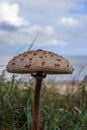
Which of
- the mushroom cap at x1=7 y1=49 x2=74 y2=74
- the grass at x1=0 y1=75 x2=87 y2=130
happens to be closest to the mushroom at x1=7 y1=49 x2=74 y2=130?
the mushroom cap at x1=7 y1=49 x2=74 y2=74

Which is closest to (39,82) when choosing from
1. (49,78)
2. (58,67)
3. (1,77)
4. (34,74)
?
(34,74)

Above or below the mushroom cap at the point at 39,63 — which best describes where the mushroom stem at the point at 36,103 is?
below

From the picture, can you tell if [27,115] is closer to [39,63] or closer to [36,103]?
[36,103]

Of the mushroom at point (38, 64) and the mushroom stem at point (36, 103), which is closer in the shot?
the mushroom at point (38, 64)

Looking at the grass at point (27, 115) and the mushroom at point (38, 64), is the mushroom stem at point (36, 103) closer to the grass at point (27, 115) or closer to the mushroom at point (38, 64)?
the mushroom at point (38, 64)

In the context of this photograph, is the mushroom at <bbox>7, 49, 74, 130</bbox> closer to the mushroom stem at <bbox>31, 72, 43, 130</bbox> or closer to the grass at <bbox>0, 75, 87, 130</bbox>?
the mushroom stem at <bbox>31, 72, 43, 130</bbox>

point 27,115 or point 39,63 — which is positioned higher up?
point 39,63

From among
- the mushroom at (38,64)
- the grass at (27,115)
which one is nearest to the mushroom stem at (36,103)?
the mushroom at (38,64)

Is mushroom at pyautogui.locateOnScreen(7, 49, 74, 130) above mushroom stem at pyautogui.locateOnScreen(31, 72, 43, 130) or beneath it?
above

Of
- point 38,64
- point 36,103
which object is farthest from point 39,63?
point 36,103

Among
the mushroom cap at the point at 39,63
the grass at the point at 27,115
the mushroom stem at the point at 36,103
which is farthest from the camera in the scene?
the grass at the point at 27,115
